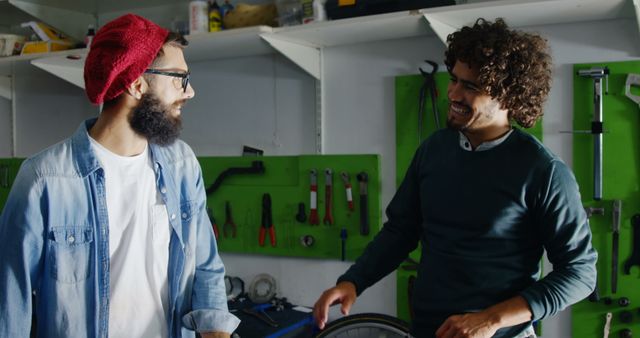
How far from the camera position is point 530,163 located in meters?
1.30

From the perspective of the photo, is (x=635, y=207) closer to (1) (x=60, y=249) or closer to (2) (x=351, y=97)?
(2) (x=351, y=97)

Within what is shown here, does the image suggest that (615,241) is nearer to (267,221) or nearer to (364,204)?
(364,204)

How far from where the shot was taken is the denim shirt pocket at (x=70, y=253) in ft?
4.21

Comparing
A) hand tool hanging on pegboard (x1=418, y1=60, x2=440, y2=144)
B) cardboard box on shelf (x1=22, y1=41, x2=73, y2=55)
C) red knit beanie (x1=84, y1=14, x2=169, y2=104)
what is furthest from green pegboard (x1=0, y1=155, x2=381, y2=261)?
red knit beanie (x1=84, y1=14, x2=169, y2=104)

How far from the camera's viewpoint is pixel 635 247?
2000 mm

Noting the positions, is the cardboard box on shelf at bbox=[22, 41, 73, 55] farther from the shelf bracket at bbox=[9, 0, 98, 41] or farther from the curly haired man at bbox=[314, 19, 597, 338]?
the curly haired man at bbox=[314, 19, 597, 338]

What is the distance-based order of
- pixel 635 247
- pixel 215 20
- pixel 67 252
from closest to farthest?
1. pixel 67 252
2. pixel 635 247
3. pixel 215 20

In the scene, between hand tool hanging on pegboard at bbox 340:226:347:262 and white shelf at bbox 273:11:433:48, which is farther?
hand tool hanging on pegboard at bbox 340:226:347:262

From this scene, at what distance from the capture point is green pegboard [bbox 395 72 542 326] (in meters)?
2.28

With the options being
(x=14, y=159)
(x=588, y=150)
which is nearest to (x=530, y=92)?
(x=588, y=150)

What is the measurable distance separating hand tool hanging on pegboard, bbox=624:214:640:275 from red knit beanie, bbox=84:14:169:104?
160 centimetres

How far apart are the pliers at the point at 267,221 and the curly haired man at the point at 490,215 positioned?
1.12 metres

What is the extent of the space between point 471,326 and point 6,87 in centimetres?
298

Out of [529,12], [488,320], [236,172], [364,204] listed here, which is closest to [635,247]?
[529,12]
